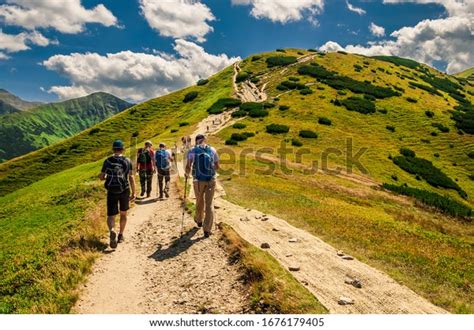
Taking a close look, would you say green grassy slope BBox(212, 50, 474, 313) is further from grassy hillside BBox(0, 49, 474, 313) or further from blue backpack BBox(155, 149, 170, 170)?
blue backpack BBox(155, 149, 170, 170)

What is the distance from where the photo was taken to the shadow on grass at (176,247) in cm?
1310

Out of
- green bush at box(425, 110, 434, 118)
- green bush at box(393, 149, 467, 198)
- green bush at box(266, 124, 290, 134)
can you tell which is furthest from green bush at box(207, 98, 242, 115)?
green bush at box(425, 110, 434, 118)

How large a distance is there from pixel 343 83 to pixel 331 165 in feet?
160

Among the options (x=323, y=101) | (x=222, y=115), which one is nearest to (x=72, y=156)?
(x=222, y=115)

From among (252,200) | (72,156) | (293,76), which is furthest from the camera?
(293,76)

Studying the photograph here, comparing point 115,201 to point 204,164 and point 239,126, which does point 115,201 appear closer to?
point 204,164

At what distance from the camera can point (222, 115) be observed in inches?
2815

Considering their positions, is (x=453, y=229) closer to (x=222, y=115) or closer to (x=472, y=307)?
(x=472, y=307)

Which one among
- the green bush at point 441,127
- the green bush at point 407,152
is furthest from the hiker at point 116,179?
the green bush at point 441,127

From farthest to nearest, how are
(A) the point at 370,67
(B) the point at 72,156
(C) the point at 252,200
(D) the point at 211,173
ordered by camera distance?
(A) the point at 370,67 < (B) the point at 72,156 < (C) the point at 252,200 < (D) the point at 211,173

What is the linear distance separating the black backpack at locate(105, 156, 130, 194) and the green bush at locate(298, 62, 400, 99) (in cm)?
7748

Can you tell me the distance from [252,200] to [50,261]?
39.6ft

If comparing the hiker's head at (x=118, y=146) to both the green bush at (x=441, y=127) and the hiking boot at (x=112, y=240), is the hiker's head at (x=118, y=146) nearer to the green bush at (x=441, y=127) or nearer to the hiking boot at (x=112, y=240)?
the hiking boot at (x=112, y=240)

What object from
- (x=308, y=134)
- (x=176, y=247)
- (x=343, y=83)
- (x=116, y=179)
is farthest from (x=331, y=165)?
(x=343, y=83)
